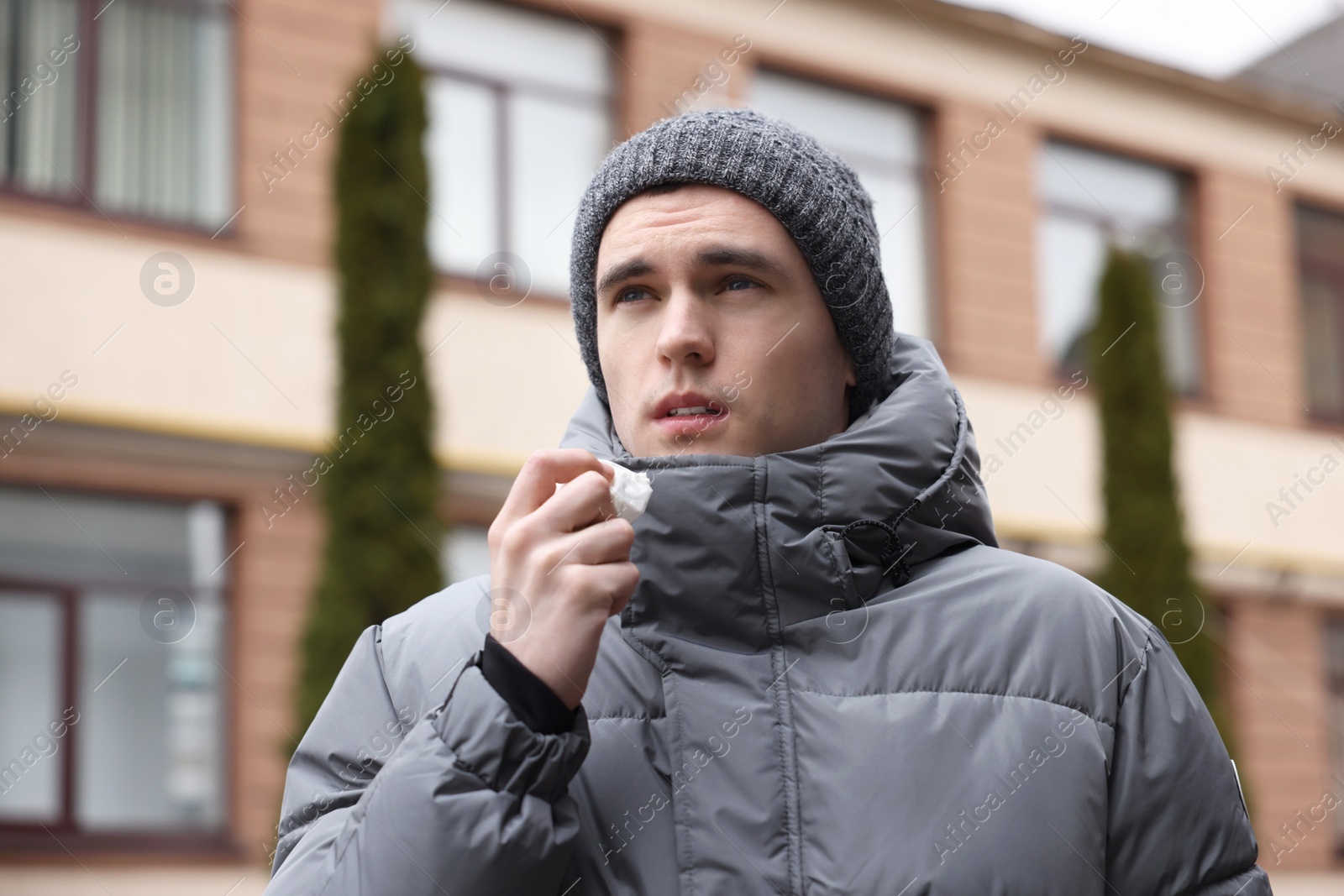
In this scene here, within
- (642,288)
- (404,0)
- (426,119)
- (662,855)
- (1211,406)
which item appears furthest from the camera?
(1211,406)

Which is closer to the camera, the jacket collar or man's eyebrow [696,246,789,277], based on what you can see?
the jacket collar

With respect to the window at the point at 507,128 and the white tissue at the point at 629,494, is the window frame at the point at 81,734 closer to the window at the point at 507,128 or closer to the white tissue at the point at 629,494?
the window at the point at 507,128

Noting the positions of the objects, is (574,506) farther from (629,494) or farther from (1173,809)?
(1173,809)

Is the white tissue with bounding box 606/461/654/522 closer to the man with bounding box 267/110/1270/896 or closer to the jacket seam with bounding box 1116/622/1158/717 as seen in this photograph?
the man with bounding box 267/110/1270/896

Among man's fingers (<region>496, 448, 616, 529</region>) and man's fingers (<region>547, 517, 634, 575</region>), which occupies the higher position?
man's fingers (<region>496, 448, 616, 529</region>)

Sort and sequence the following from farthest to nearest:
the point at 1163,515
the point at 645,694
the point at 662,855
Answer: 1. the point at 1163,515
2. the point at 645,694
3. the point at 662,855

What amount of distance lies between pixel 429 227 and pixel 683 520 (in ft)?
24.9

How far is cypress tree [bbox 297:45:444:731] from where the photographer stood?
25.9 feet

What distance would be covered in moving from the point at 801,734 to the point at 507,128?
9505 millimetres

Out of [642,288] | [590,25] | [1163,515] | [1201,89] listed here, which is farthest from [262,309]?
[1201,89]

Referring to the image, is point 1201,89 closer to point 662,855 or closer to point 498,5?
point 498,5

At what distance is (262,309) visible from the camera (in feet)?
30.8

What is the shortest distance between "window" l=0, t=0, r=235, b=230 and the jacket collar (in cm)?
828

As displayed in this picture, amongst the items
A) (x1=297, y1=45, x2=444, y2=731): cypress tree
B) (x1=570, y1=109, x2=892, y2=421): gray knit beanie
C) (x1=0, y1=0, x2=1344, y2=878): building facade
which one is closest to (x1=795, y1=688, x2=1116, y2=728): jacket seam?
(x1=570, y1=109, x2=892, y2=421): gray knit beanie
